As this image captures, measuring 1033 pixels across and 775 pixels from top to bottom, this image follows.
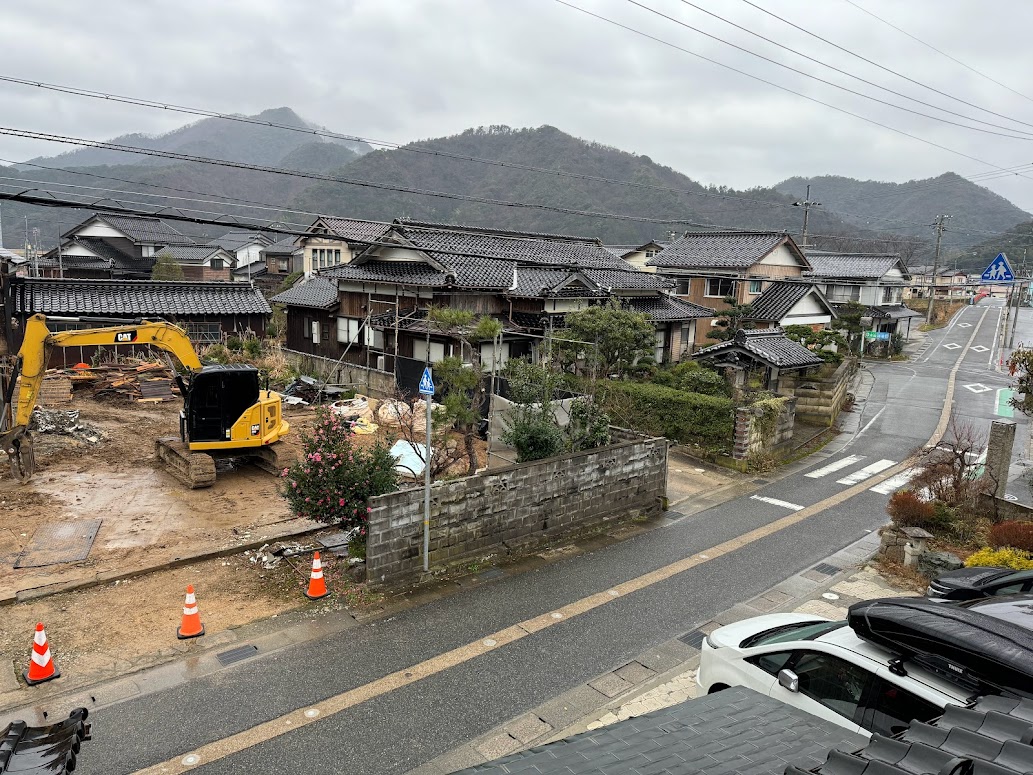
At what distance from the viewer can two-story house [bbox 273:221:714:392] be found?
23359 millimetres

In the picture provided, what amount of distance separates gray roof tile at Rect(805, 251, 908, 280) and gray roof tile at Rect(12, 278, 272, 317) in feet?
124

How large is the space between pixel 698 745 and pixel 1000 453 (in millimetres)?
12572

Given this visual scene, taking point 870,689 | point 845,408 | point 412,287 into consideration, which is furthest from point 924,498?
point 412,287

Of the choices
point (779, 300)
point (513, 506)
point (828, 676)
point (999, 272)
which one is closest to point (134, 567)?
point (513, 506)

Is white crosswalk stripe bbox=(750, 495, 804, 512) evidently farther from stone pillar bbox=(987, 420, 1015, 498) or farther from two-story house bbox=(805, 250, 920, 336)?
two-story house bbox=(805, 250, 920, 336)

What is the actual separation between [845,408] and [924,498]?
13.0 metres

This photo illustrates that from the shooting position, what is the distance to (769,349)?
71.8 feet

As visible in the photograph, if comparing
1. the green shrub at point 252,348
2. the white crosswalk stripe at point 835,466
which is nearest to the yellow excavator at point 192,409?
the green shrub at point 252,348

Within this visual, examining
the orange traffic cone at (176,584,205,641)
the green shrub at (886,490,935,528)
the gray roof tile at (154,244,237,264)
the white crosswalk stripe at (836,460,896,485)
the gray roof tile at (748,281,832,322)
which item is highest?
the gray roof tile at (154,244,237,264)

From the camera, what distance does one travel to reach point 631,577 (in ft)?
35.2

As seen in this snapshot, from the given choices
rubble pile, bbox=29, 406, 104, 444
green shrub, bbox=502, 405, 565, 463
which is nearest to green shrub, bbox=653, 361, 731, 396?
green shrub, bbox=502, 405, 565, 463

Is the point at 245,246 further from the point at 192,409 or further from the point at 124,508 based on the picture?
the point at 124,508

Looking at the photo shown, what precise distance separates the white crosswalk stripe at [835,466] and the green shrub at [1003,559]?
Answer: 23.2 feet

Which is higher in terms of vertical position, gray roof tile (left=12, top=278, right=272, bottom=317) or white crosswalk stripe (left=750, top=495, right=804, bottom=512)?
gray roof tile (left=12, top=278, right=272, bottom=317)
